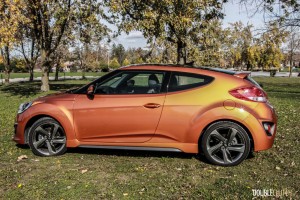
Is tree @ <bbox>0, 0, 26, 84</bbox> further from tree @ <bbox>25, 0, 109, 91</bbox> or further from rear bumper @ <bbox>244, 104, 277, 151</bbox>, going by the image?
rear bumper @ <bbox>244, 104, 277, 151</bbox>

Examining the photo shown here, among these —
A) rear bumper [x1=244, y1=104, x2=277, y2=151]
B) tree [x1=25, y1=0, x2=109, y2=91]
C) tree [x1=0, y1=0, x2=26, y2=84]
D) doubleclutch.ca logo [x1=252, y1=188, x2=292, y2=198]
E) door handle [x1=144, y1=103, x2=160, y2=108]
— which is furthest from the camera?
tree [x1=25, y1=0, x2=109, y2=91]

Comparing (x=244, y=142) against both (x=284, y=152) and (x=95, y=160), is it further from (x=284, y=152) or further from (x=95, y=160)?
(x=95, y=160)

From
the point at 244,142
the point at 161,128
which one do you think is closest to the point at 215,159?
the point at 244,142

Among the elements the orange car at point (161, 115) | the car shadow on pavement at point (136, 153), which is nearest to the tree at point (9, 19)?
the orange car at point (161, 115)

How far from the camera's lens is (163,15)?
52.9 ft

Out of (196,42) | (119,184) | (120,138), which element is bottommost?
(119,184)

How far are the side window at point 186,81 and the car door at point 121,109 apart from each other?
0.54 ft

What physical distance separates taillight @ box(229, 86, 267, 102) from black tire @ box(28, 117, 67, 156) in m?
2.88

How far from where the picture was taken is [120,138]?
19.6 feet

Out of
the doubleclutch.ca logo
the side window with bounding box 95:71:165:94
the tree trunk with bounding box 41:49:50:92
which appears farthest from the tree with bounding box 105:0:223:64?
the doubleclutch.ca logo

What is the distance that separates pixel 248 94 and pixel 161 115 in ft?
4.42

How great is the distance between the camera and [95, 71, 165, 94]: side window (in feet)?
19.5

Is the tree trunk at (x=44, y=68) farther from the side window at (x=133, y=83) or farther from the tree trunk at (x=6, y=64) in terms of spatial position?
the side window at (x=133, y=83)

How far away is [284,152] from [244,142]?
4.19ft
